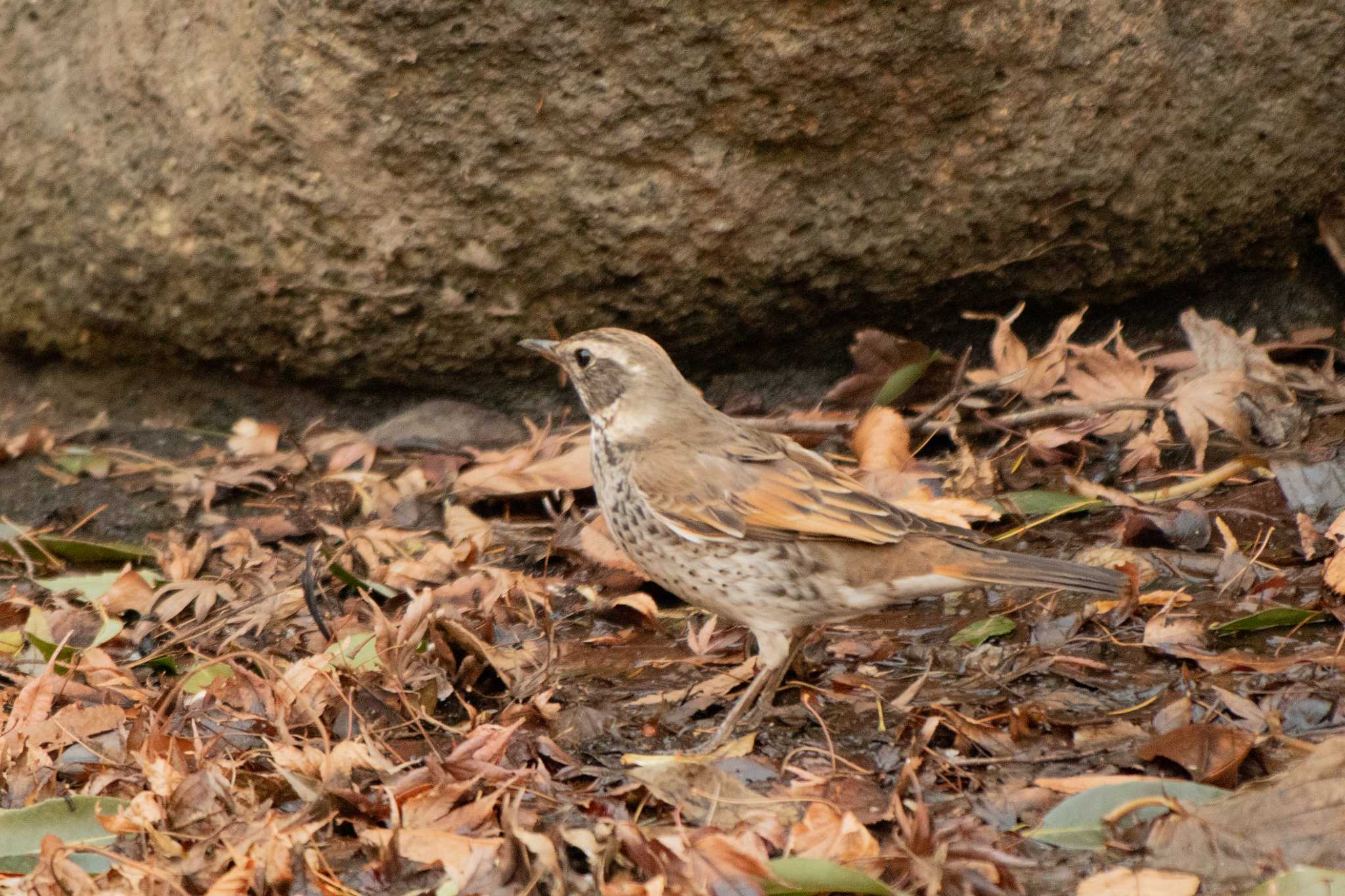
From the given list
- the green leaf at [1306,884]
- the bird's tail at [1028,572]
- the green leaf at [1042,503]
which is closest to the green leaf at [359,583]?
the bird's tail at [1028,572]

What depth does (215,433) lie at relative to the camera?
7.31 m

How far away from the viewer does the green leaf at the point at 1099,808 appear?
3.67 m

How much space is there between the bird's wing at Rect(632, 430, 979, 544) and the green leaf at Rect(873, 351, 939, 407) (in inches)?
61.0

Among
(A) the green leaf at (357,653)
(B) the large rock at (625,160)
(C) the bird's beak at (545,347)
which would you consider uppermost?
(B) the large rock at (625,160)

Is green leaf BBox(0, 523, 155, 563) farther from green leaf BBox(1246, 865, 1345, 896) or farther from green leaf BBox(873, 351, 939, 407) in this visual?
green leaf BBox(1246, 865, 1345, 896)

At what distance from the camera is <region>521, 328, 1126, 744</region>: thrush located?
15.8ft

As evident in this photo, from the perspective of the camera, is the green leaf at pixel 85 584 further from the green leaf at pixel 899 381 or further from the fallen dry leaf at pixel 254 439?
the green leaf at pixel 899 381

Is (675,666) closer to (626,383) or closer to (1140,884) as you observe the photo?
(626,383)

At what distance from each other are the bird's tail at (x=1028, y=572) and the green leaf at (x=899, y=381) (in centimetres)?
193

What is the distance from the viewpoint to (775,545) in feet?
16.2

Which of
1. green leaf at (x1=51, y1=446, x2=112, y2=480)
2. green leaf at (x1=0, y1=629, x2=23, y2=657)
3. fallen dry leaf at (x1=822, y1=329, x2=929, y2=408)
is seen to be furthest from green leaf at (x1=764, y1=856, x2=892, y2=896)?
green leaf at (x1=51, y1=446, x2=112, y2=480)

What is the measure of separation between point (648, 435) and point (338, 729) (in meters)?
1.54

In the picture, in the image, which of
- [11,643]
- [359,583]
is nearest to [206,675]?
[359,583]

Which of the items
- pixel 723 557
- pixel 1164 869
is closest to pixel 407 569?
pixel 723 557
